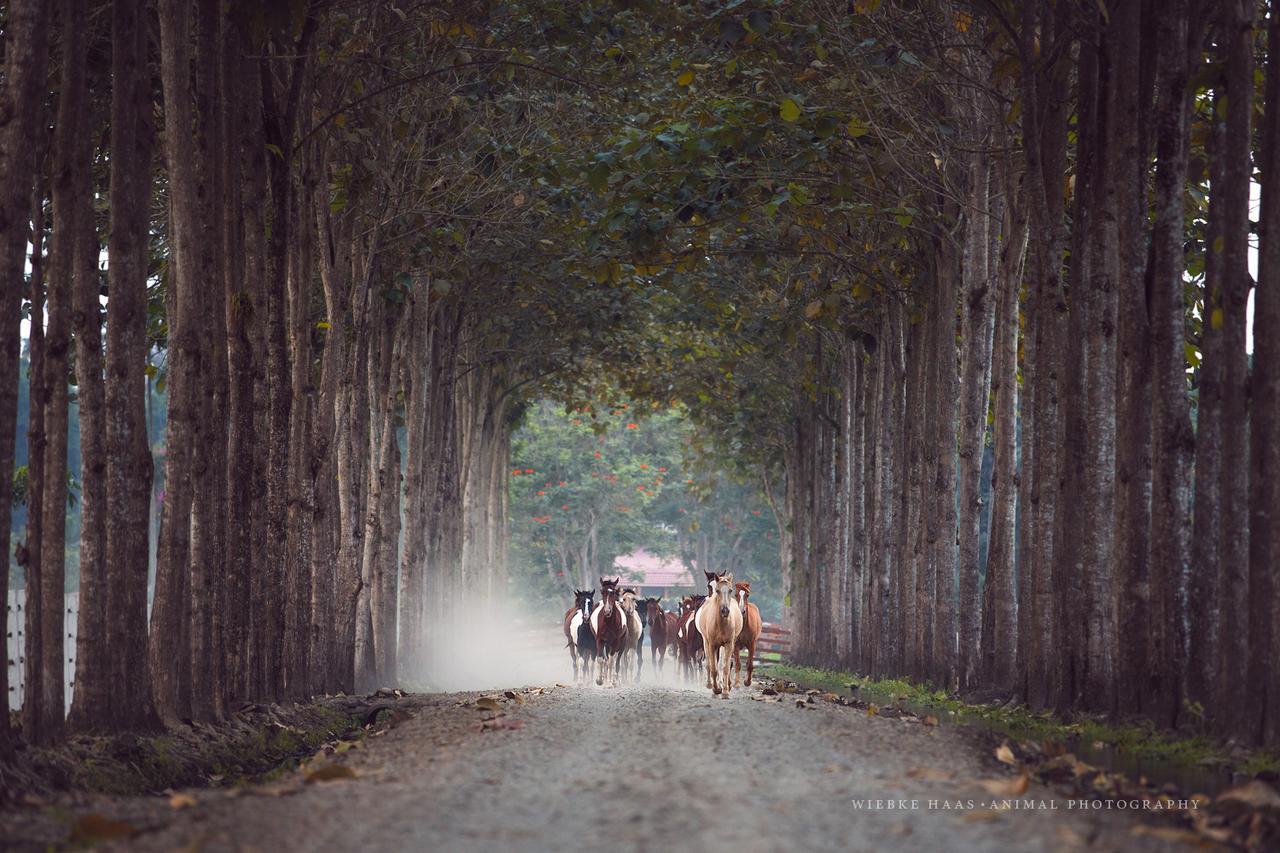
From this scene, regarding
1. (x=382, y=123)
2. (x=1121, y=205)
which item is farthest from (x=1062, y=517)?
(x=382, y=123)

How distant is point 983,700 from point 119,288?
11.6 meters

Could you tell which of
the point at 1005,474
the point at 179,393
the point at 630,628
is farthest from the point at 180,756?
the point at 630,628

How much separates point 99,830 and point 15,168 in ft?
16.8

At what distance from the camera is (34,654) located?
13227 millimetres

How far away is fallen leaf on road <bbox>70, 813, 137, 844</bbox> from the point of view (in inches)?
308

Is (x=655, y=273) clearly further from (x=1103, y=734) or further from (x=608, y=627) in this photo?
(x=1103, y=734)

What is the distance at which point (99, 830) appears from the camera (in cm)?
789

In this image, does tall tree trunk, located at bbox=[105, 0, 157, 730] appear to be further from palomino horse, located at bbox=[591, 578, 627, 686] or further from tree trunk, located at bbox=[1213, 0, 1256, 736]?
palomino horse, located at bbox=[591, 578, 627, 686]

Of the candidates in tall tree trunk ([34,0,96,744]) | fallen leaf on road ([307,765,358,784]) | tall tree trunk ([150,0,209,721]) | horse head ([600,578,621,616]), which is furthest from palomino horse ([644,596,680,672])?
fallen leaf on road ([307,765,358,784])

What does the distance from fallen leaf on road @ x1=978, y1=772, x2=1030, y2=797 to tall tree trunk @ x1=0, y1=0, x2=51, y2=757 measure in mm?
6415

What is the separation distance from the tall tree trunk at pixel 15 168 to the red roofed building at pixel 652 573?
282ft

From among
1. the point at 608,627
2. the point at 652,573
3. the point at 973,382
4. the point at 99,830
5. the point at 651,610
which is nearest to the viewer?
the point at 99,830

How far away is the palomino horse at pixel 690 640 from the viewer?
32062mm

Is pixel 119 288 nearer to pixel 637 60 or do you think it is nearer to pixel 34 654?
pixel 34 654
